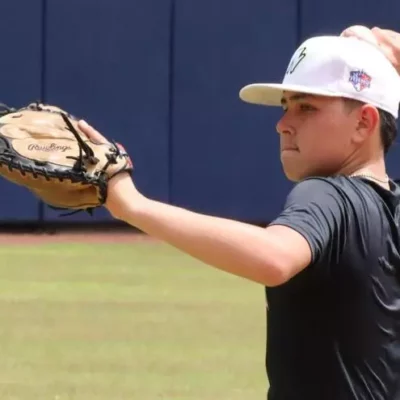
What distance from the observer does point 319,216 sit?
162 centimetres

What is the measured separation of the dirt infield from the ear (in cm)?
785

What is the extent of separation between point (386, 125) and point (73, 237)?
825cm

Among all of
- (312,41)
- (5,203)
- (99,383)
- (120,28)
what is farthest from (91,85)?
(312,41)

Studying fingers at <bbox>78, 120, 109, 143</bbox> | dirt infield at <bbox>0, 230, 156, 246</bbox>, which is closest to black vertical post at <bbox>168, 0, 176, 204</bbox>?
dirt infield at <bbox>0, 230, 156, 246</bbox>

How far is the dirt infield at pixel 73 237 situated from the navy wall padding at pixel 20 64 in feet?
1.09

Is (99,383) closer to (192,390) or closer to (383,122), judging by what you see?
(192,390)

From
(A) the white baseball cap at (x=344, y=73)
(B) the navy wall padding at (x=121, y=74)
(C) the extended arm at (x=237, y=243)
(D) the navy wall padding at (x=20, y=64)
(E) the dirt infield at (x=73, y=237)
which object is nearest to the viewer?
(C) the extended arm at (x=237, y=243)

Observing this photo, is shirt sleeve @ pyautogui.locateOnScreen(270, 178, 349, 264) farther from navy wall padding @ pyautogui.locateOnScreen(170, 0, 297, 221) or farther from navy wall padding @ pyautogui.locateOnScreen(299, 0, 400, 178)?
navy wall padding @ pyautogui.locateOnScreen(299, 0, 400, 178)

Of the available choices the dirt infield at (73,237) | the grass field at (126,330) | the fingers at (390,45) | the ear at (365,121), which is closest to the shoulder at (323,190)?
the ear at (365,121)

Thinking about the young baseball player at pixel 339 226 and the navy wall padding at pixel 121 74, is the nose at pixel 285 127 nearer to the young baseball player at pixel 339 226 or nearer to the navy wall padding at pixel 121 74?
the young baseball player at pixel 339 226

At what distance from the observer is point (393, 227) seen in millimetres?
1812

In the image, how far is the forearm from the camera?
61.2 inches

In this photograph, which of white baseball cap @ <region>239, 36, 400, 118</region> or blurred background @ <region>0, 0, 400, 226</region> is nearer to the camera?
white baseball cap @ <region>239, 36, 400, 118</region>

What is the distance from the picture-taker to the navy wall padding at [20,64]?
406 inches
